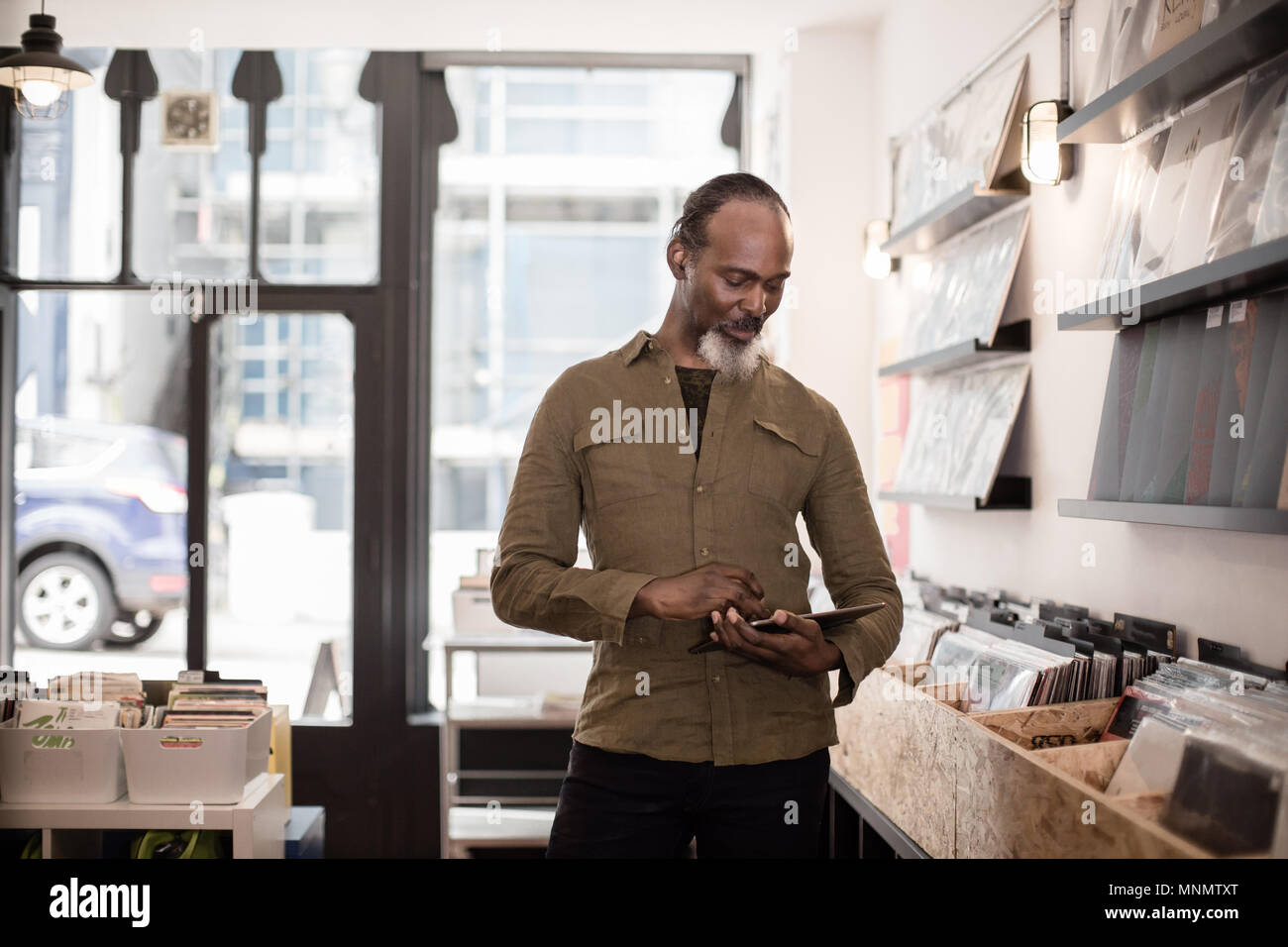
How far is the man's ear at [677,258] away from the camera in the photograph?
1555 millimetres

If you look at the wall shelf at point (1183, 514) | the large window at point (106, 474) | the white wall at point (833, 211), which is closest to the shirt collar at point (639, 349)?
the wall shelf at point (1183, 514)

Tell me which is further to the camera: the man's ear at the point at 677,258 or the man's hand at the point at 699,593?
the man's ear at the point at 677,258

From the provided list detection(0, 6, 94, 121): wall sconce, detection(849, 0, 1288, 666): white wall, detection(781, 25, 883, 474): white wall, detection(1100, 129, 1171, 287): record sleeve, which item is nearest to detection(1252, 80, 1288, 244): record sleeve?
detection(1100, 129, 1171, 287): record sleeve

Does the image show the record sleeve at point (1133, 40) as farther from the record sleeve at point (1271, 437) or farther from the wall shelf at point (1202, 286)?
the record sleeve at point (1271, 437)

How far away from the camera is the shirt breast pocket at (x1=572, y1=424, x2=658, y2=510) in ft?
4.90

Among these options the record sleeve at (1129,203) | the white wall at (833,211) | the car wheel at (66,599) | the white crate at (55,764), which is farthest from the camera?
the car wheel at (66,599)

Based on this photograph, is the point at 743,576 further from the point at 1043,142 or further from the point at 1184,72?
the point at 1043,142

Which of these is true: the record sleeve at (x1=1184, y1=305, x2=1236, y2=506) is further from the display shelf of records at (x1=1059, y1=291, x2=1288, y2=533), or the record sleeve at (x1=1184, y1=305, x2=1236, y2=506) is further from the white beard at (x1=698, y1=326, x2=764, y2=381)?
the white beard at (x1=698, y1=326, x2=764, y2=381)

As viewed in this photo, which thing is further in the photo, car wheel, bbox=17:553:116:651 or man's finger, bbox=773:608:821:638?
car wheel, bbox=17:553:116:651

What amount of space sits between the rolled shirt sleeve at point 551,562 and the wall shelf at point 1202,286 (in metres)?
0.90

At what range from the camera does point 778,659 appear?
54.7 inches

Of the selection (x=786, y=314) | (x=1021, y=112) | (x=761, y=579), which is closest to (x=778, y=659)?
(x=761, y=579)

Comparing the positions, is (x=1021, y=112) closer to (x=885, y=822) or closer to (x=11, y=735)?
(x=885, y=822)

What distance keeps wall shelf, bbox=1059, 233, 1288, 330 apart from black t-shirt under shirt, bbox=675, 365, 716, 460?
709 mm
